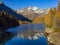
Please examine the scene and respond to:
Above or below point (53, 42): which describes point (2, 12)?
above

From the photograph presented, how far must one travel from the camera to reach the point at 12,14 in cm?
2302

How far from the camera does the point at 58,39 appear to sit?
700 centimetres

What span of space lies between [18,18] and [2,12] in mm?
2228

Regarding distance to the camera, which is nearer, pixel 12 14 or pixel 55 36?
pixel 55 36

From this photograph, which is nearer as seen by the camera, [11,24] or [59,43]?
[59,43]

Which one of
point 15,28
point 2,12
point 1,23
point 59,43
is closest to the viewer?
point 59,43

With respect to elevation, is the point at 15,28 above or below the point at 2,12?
below

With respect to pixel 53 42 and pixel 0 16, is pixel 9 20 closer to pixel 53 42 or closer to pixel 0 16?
pixel 0 16

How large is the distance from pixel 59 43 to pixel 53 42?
407 mm

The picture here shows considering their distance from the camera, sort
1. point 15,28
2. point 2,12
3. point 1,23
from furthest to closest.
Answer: point 15,28, point 2,12, point 1,23

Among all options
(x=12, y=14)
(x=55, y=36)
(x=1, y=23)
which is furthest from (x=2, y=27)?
(x=55, y=36)

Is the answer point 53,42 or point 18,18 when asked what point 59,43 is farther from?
point 18,18

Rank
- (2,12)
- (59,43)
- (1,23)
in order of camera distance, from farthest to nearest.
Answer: (2,12)
(1,23)
(59,43)

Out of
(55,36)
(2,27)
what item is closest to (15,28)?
(2,27)
